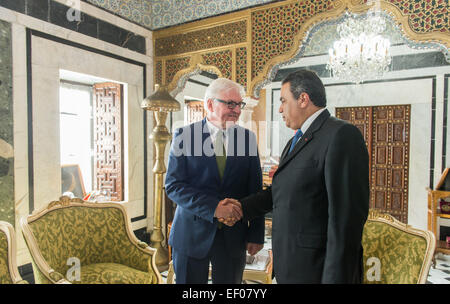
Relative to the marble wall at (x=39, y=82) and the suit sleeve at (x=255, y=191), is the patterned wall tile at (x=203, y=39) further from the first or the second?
the suit sleeve at (x=255, y=191)

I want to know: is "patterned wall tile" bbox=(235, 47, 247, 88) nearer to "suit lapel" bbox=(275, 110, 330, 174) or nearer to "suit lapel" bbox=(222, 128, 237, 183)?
"suit lapel" bbox=(222, 128, 237, 183)

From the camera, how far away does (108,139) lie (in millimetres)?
3906

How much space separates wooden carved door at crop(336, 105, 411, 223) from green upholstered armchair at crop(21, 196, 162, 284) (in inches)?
185

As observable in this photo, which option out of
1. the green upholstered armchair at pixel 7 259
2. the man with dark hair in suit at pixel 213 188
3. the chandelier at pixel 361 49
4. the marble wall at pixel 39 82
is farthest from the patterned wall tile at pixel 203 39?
the green upholstered armchair at pixel 7 259

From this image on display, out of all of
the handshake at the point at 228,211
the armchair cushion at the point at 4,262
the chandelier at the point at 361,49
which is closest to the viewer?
the handshake at the point at 228,211

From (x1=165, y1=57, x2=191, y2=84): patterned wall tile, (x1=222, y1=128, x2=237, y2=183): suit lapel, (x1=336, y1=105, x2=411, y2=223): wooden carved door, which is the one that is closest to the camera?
(x1=222, y1=128, x2=237, y2=183): suit lapel

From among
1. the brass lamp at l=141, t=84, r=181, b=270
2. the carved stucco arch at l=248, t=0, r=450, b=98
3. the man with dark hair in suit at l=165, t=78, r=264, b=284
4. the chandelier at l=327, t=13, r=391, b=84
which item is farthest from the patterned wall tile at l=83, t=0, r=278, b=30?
the man with dark hair in suit at l=165, t=78, r=264, b=284

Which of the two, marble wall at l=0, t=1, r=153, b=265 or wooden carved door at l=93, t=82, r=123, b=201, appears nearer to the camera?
marble wall at l=0, t=1, r=153, b=265

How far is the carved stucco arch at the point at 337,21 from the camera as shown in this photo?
263cm

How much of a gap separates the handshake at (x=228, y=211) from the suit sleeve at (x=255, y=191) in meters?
0.19

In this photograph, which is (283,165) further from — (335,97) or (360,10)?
(335,97)

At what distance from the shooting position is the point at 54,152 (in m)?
2.98

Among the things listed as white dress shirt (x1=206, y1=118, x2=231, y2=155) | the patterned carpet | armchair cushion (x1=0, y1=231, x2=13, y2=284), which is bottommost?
the patterned carpet

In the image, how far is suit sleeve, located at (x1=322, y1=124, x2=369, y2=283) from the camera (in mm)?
1121
